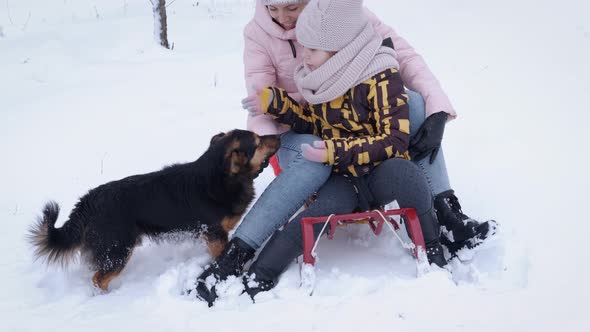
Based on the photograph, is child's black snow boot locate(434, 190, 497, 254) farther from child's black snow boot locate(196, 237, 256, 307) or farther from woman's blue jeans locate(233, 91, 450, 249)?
child's black snow boot locate(196, 237, 256, 307)

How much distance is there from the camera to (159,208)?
2.91m

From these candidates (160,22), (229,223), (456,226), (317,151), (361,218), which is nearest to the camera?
(317,151)

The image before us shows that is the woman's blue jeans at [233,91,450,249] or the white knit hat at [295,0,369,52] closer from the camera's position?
the white knit hat at [295,0,369,52]

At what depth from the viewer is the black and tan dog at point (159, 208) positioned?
2734mm

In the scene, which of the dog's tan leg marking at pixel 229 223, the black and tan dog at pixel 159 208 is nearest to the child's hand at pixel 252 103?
the black and tan dog at pixel 159 208

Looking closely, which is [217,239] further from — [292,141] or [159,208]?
[292,141]

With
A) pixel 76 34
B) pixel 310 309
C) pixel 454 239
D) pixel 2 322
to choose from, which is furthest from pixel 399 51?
pixel 76 34

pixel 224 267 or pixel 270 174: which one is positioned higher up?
pixel 224 267

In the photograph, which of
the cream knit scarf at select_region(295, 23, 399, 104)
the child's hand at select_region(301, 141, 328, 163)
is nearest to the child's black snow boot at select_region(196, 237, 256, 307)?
the child's hand at select_region(301, 141, 328, 163)

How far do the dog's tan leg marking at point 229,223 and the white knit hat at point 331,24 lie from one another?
3.61 ft

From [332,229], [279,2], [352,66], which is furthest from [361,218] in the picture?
[279,2]

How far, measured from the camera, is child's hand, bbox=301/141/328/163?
265 centimetres

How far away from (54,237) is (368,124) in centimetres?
176

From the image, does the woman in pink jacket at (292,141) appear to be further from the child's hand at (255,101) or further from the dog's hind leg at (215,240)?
the dog's hind leg at (215,240)
